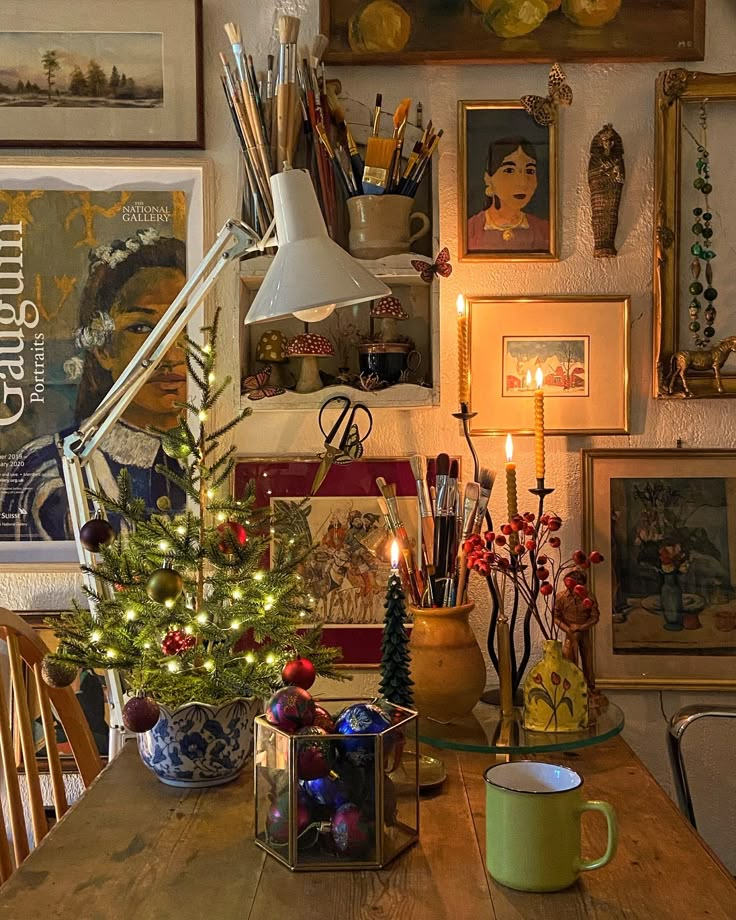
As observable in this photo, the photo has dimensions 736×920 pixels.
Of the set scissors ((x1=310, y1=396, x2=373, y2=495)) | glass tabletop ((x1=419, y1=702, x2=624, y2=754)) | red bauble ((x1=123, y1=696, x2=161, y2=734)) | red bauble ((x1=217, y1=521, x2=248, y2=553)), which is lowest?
glass tabletop ((x1=419, y1=702, x2=624, y2=754))

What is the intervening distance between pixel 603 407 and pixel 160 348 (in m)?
0.75

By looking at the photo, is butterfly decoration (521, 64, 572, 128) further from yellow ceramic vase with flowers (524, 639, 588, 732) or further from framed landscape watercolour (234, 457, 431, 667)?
yellow ceramic vase with flowers (524, 639, 588, 732)

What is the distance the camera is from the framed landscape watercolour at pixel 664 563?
1594 mm

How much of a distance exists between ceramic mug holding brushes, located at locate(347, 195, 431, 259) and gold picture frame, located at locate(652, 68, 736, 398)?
0.43 m

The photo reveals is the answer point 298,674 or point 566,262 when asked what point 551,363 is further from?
point 298,674

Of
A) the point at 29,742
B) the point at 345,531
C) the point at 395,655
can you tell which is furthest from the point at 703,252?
the point at 29,742

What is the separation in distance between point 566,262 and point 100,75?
0.85 meters

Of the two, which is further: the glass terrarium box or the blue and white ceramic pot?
the blue and white ceramic pot

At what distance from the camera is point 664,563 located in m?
1.60

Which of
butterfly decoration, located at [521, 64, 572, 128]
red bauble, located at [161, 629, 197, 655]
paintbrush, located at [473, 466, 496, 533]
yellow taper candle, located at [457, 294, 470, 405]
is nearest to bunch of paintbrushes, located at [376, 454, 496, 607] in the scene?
paintbrush, located at [473, 466, 496, 533]

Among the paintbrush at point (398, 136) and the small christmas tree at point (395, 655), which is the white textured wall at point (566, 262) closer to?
the paintbrush at point (398, 136)

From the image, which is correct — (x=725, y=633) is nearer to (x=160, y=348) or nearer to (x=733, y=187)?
(x=733, y=187)

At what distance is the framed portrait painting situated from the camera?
5.18 ft

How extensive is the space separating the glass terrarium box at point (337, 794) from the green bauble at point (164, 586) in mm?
219
